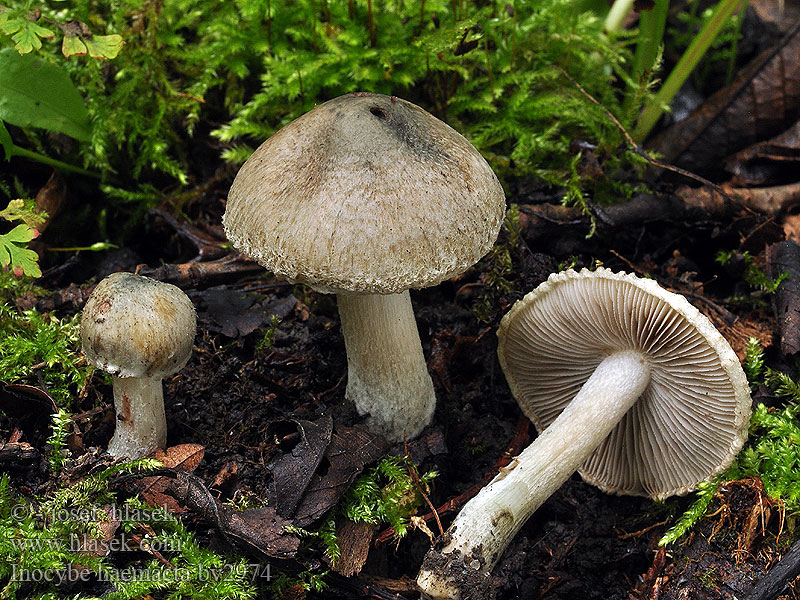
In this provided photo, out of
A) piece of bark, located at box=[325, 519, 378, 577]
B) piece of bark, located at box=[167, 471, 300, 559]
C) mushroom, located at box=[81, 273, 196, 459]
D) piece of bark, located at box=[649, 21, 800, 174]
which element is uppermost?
piece of bark, located at box=[649, 21, 800, 174]

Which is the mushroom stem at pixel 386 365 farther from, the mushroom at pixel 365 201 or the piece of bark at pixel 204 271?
the piece of bark at pixel 204 271

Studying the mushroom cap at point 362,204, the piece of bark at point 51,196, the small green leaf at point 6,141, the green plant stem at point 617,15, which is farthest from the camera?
the green plant stem at point 617,15

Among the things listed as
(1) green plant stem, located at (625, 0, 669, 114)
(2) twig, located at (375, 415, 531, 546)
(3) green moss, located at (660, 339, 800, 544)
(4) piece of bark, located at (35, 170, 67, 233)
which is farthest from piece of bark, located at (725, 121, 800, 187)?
(4) piece of bark, located at (35, 170, 67, 233)

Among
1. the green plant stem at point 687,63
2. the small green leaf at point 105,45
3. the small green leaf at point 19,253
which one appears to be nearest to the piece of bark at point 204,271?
the small green leaf at point 19,253

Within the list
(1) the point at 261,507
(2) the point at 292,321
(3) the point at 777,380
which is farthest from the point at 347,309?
(3) the point at 777,380

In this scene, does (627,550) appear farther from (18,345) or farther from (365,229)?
(18,345)

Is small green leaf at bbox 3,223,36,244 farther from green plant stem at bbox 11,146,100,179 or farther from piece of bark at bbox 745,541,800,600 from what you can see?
piece of bark at bbox 745,541,800,600

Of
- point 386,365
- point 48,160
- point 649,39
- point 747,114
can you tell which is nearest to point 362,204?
point 386,365
